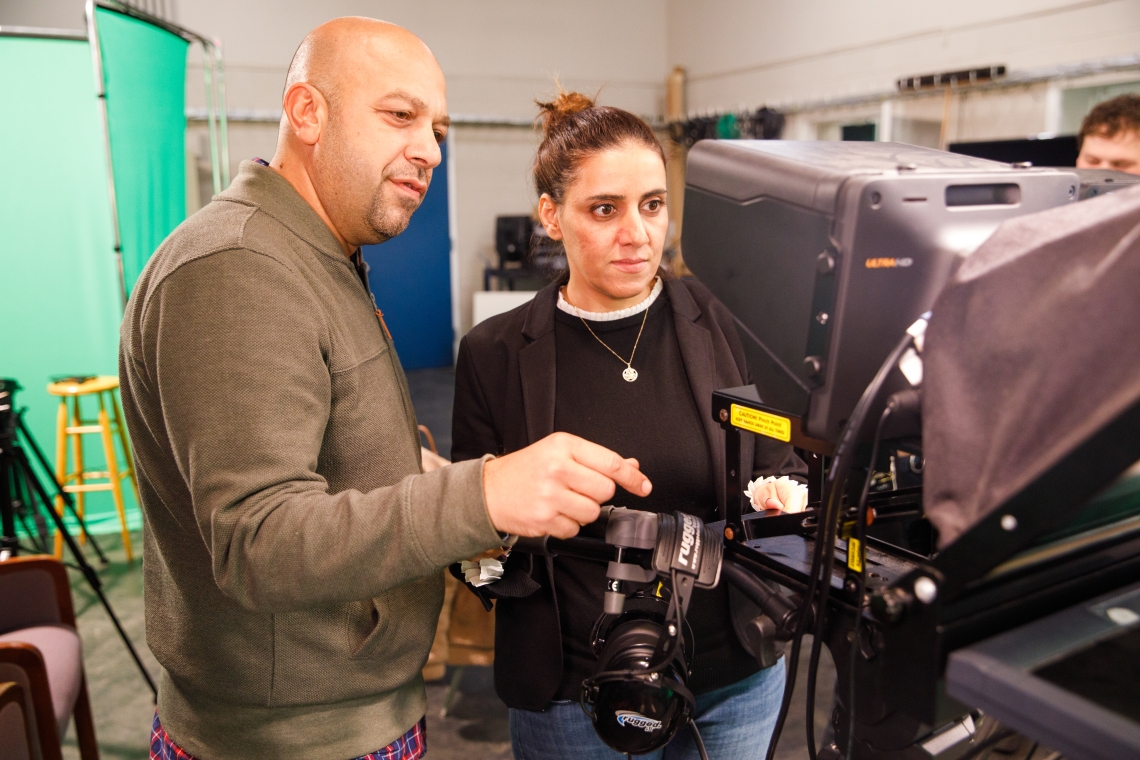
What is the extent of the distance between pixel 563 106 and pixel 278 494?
0.92m

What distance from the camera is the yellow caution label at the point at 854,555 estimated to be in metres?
0.66

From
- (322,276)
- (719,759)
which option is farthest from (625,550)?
(719,759)

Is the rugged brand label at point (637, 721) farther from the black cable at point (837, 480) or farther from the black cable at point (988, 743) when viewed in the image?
the black cable at point (988, 743)

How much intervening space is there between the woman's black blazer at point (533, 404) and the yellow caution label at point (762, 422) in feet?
1.21

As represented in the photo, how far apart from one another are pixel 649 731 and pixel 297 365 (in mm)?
521

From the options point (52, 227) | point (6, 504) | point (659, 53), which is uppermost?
point (659, 53)

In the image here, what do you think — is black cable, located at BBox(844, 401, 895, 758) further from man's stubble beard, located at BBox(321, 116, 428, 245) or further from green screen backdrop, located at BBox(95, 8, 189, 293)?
A: green screen backdrop, located at BBox(95, 8, 189, 293)

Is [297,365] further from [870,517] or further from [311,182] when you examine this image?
[870,517]

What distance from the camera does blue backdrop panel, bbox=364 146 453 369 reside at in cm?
775

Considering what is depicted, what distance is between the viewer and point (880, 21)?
19.5ft

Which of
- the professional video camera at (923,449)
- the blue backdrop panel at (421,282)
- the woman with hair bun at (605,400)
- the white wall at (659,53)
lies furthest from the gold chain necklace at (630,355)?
the blue backdrop panel at (421,282)

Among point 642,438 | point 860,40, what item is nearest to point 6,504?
point 642,438

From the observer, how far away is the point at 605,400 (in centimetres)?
127

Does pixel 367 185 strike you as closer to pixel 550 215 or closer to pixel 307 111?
pixel 307 111
